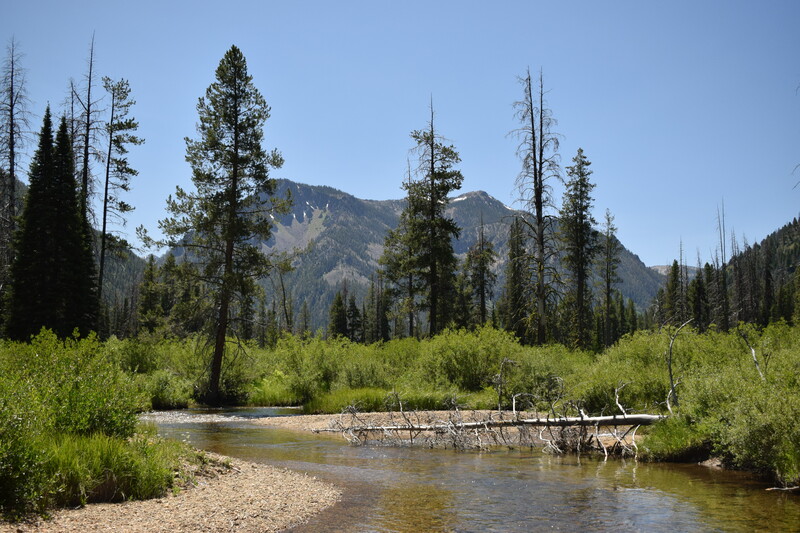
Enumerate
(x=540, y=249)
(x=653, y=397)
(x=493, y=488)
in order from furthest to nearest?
1. (x=540, y=249)
2. (x=653, y=397)
3. (x=493, y=488)

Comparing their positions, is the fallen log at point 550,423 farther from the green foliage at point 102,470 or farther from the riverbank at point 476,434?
the green foliage at point 102,470

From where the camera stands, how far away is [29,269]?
3412 cm

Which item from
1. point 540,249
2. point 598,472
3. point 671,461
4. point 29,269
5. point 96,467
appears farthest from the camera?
point 29,269

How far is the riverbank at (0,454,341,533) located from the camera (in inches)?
255

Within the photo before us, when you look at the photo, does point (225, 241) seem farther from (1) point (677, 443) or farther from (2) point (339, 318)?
(2) point (339, 318)

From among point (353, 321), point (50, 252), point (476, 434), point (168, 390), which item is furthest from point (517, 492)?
point (353, 321)

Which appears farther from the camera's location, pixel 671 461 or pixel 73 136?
pixel 73 136

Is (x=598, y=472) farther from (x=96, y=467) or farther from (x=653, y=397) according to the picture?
(x=96, y=467)

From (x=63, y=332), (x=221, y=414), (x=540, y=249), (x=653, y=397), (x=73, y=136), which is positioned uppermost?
(x=73, y=136)

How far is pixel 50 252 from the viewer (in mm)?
35156

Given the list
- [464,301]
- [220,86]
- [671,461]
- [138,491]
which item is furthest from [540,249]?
[464,301]

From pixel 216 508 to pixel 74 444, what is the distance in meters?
2.09

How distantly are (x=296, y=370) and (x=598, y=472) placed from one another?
1918 cm

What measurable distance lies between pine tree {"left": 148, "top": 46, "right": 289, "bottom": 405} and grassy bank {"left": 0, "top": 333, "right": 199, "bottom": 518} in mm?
16725
